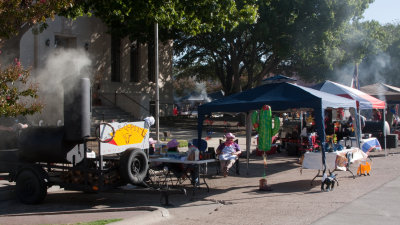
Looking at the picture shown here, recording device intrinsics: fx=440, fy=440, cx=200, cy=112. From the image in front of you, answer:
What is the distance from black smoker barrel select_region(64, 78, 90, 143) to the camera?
26.6 ft

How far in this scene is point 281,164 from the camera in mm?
14750

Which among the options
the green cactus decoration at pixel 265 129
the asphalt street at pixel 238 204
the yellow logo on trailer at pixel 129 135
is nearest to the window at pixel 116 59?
the asphalt street at pixel 238 204

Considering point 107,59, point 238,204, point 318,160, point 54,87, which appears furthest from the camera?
point 107,59

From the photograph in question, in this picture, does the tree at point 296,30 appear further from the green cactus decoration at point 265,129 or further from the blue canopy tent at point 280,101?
the green cactus decoration at point 265,129

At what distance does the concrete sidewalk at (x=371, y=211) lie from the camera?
6988 millimetres

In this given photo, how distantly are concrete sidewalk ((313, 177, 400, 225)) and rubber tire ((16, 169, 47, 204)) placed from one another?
5191 mm

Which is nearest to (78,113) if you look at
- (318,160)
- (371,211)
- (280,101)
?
(280,101)

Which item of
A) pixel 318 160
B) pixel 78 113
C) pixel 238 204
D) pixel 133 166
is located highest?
pixel 78 113

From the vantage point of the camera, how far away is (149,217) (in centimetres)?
718

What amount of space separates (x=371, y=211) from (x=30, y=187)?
6.43 metres

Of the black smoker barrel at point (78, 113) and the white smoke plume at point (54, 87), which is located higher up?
the white smoke plume at point (54, 87)

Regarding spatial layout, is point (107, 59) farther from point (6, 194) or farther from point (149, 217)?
point (149, 217)

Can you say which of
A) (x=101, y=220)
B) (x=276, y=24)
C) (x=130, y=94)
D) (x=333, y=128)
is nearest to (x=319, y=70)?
(x=276, y=24)

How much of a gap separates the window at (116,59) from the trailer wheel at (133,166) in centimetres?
1860
